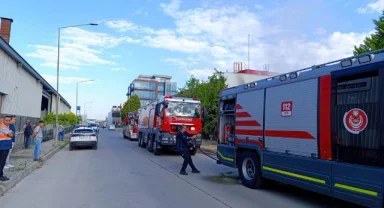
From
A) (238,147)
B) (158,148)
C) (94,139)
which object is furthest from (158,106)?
(238,147)

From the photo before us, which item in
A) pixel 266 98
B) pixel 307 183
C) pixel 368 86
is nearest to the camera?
pixel 368 86

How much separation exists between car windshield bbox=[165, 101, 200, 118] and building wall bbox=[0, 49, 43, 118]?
33.3ft

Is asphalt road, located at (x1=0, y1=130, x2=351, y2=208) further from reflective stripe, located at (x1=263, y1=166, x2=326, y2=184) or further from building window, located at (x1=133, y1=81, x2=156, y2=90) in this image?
building window, located at (x1=133, y1=81, x2=156, y2=90)

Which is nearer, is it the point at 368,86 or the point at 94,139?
the point at 368,86

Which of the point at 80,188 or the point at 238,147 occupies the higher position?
the point at 238,147

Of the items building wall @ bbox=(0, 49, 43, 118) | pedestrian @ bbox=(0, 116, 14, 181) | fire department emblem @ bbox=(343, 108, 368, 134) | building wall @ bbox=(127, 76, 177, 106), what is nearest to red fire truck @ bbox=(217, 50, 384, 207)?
fire department emblem @ bbox=(343, 108, 368, 134)

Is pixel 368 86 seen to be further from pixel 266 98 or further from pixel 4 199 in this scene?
pixel 4 199

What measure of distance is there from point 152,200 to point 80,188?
2.60 meters

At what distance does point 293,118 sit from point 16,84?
23.5 m

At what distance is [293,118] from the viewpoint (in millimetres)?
8227

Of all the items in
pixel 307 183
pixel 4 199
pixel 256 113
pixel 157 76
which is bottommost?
pixel 4 199

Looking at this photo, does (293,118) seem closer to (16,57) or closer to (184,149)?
(184,149)

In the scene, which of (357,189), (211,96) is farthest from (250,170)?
(211,96)

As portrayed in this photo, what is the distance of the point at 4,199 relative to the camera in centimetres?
821
